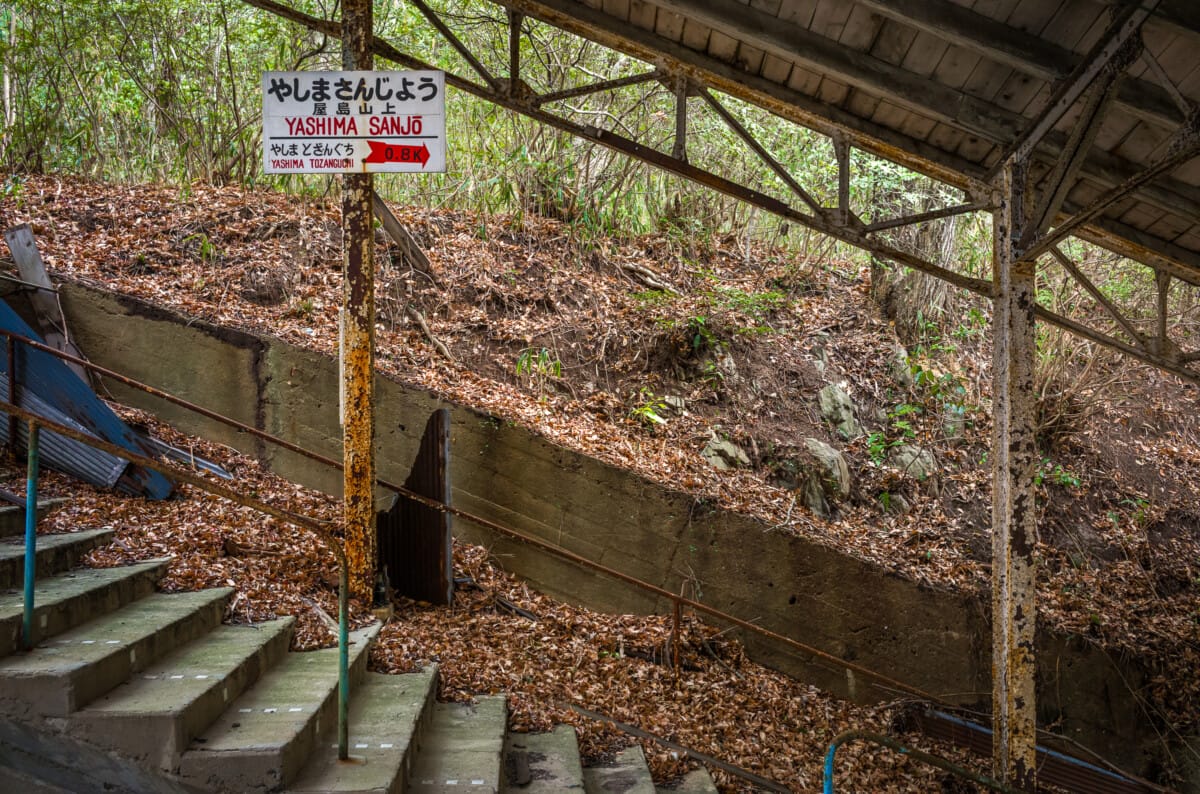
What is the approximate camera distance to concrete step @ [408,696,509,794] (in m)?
3.84

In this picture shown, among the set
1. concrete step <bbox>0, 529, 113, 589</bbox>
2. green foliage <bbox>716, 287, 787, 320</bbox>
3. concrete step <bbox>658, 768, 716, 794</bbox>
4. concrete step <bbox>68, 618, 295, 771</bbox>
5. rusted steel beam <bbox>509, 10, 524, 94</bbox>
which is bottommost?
concrete step <bbox>658, 768, 716, 794</bbox>

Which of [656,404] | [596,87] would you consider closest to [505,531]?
[656,404]

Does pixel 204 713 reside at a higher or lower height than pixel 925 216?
lower

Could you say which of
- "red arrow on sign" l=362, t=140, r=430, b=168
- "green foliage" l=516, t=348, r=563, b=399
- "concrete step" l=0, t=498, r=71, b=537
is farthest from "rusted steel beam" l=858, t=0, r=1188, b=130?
"concrete step" l=0, t=498, r=71, b=537

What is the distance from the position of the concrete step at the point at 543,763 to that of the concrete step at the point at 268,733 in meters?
0.96

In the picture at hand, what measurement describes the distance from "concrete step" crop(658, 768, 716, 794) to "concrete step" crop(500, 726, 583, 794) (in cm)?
58

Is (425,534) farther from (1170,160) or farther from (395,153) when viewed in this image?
(1170,160)

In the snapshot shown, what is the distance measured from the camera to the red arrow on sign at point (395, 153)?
4863 mm

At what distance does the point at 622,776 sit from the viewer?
4.61m

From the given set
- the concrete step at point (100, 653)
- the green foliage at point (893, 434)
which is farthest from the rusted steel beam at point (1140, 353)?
the concrete step at point (100, 653)


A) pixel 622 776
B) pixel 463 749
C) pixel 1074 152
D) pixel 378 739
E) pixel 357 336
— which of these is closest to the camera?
pixel 378 739

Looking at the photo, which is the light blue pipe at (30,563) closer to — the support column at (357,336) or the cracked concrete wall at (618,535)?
the support column at (357,336)

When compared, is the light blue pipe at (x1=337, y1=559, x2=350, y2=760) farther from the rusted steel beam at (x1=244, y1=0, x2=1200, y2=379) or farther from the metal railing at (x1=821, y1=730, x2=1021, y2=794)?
the rusted steel beam at (x1=244, y1=0, x2=1200, y2=379)

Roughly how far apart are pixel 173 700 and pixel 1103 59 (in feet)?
18.0
